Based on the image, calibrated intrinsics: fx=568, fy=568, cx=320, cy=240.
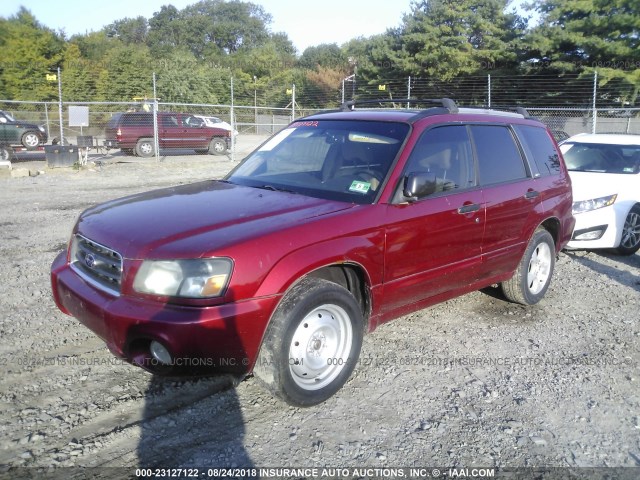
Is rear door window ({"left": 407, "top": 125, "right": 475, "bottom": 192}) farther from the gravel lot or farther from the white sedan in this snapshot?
the white sedan

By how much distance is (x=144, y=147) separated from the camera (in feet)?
65.9

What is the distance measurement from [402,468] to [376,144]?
2.29 m

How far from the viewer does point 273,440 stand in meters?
3.17

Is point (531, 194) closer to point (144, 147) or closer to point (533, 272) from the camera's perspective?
point (533, 272)

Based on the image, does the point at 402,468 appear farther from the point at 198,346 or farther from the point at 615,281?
the point at 615,281

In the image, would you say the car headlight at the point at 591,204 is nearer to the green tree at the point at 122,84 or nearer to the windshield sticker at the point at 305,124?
the windshield sticker at the point at 305,124

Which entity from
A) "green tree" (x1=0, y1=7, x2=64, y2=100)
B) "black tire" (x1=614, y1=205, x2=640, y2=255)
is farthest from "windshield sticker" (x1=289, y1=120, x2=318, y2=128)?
"green tree" (x1=0, y1=7, x2=64, y2=100)

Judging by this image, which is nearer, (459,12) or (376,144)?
(376,144)

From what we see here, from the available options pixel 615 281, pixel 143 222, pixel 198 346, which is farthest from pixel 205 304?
pixel 615 281

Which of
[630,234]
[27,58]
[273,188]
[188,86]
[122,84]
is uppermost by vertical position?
[27,58]

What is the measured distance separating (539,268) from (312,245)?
3111 mm

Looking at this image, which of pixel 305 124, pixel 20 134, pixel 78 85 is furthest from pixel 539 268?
pixel 78 85

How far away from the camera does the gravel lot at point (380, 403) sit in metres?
3.05

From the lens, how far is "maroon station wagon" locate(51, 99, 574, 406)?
3.06 m
